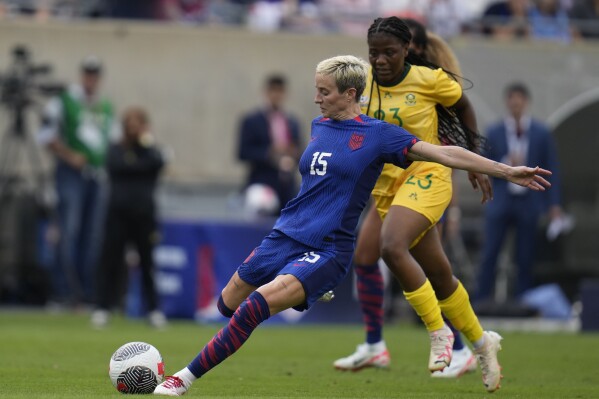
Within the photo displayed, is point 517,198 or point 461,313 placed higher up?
point 461,313

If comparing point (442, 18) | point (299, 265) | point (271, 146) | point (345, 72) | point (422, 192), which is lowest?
point (271, 146)

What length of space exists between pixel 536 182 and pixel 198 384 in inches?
105

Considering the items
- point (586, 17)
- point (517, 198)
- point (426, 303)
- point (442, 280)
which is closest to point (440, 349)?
point (426, 303)

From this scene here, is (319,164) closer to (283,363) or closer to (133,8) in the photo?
(283,363)

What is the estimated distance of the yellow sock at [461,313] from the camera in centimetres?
888

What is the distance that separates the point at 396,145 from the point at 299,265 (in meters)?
0.93

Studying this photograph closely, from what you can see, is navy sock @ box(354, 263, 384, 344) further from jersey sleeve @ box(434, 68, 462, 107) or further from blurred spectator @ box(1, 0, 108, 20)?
blurred spectator @ box(1, 0, 108, 20)

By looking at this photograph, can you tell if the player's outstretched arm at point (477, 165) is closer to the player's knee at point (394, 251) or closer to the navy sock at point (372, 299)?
the player's knee at point (394, 251)

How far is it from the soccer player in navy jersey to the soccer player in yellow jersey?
97 centimetres

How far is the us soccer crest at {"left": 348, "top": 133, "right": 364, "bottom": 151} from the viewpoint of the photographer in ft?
25.6

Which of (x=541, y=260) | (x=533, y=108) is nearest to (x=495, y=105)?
(x=533, y=108)

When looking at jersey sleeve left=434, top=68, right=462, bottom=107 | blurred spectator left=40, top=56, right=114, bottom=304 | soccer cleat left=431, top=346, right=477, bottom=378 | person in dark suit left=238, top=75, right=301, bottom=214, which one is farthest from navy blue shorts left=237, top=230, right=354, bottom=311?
blurred spectator left=40, top=56, right=114, bottom=304

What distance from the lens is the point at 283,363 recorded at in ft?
35.2

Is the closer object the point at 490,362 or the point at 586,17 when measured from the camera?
the point at 490,362
